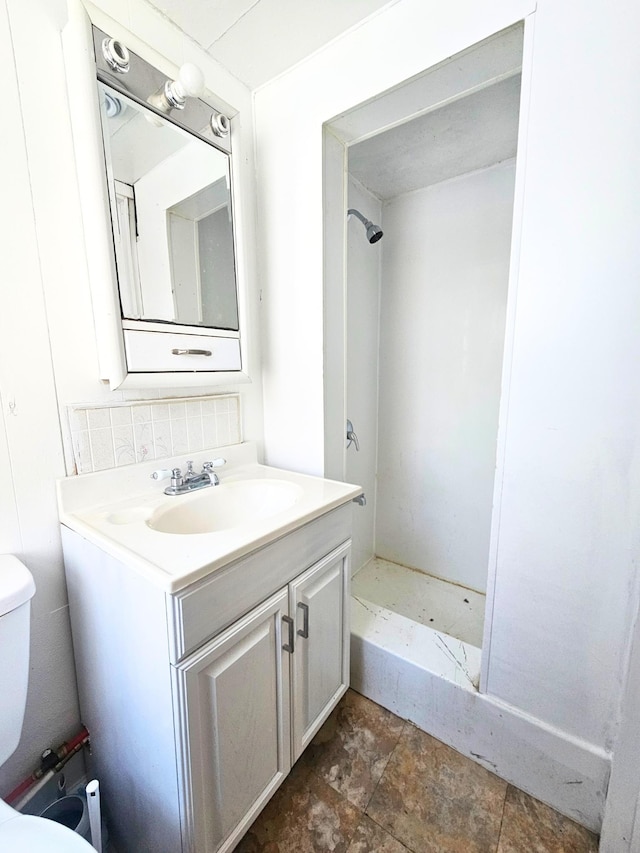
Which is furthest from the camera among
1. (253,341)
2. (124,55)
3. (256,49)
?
(253,341)

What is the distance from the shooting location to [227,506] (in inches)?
45.4

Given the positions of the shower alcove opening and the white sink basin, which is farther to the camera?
the shower alcove opening

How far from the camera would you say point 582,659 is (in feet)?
3.06

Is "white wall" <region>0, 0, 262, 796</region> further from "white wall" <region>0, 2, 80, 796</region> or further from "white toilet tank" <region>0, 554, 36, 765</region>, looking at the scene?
"white toilet tank" <region>0, 554, 36, 765</region>

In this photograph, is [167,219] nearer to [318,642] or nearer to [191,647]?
[191,647]

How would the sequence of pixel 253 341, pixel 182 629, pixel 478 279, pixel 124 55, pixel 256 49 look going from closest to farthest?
1. pixel 182 629
2. pixel 124 55
3. pixel 256 49
4. pixel 253 341
5. pixel 478 279

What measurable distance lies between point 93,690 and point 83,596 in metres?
0.26

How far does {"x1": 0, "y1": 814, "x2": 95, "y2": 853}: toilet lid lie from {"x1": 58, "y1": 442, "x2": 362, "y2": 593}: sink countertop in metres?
0.43

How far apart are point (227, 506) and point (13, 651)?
58 centimetres

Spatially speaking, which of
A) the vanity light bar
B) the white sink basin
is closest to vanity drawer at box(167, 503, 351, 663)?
the white sink basin

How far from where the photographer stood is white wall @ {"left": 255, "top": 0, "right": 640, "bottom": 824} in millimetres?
786

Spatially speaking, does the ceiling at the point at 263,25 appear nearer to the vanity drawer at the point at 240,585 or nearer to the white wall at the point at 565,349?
the white wall at the point at 565,349

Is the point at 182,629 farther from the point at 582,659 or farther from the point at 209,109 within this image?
the point at 209,109

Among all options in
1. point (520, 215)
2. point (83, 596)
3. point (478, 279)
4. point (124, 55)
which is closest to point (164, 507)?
point (83, 596)
